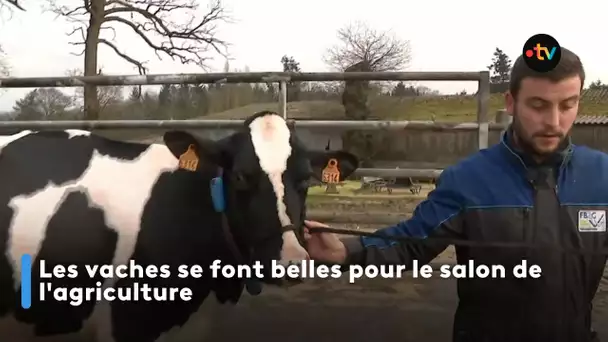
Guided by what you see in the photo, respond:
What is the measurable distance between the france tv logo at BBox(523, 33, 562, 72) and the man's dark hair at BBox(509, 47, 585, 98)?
0.04 ft

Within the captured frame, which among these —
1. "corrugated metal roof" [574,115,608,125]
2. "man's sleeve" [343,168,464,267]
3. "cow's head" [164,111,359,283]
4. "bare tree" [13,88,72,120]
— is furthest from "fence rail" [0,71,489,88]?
"corrugated metal roof" [574,115,608,125]

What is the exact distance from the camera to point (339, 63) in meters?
20.9

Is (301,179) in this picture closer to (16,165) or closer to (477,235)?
(477,235)

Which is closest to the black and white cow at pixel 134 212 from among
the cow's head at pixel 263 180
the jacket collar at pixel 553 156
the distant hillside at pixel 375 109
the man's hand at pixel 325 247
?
the cow's head at pixel 263 180

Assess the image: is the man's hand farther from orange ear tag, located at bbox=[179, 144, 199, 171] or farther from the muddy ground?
the muddy ground

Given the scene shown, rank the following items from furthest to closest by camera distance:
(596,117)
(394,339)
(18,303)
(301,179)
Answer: (596,117) → (394,339) → (18,303) → (301,179)

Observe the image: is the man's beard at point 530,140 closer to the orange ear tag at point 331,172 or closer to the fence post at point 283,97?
the orange ear tag at point 331,172

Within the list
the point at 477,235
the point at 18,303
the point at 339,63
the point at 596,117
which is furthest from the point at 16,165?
the point at 596,117

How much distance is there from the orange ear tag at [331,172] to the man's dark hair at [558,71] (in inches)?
58.1

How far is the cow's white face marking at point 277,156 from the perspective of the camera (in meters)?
2.78

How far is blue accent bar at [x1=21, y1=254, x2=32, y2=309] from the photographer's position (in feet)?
10.7

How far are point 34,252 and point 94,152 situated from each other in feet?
2.00

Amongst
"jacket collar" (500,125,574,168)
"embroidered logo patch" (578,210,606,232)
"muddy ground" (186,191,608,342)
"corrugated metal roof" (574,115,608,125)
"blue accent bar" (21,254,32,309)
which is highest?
"corrugated metal roof" (574,115,608,125)

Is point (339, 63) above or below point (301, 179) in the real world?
above
